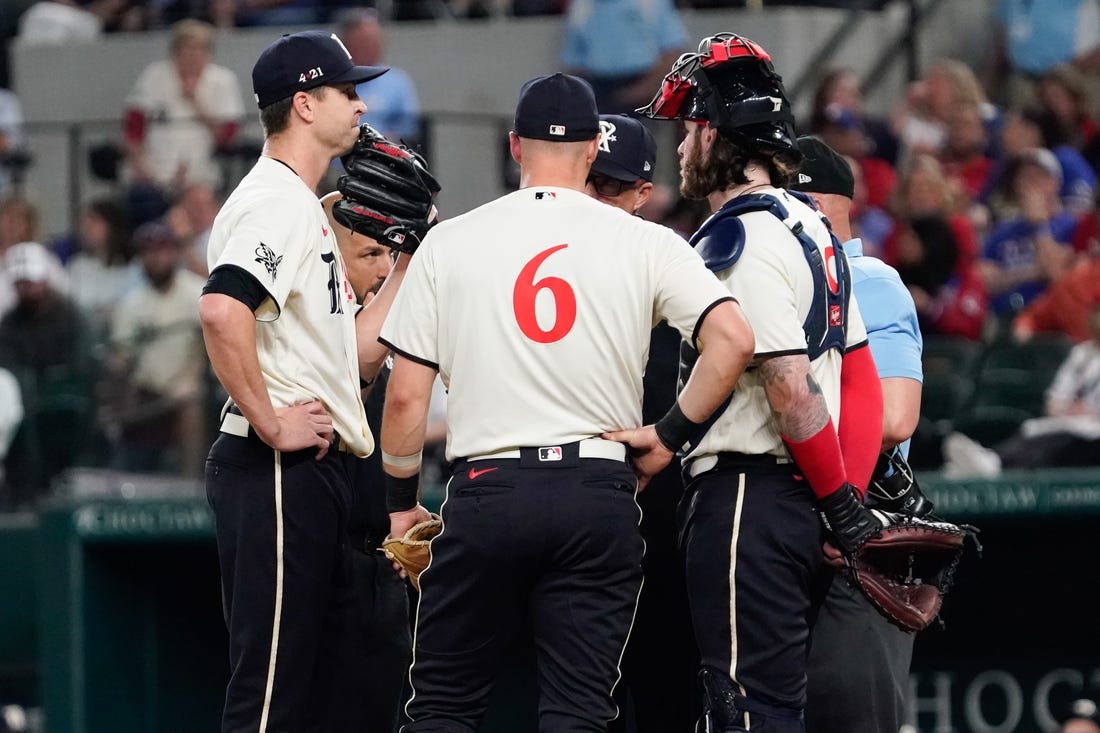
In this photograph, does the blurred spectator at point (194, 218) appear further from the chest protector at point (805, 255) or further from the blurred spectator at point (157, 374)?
the chest protector at point (805, 255)

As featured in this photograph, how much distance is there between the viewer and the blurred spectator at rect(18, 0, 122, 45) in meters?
12.5

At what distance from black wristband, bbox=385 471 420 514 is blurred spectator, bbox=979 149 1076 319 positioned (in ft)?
18.0

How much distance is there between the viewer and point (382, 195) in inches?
193

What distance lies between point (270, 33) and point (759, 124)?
7824 mm

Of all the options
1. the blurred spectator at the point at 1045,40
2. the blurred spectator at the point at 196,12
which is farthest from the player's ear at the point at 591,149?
the blurred spectator at the point at 196,12

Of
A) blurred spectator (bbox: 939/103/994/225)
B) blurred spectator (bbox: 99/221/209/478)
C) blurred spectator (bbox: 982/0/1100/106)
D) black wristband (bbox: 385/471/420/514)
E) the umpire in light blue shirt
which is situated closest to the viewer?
black wristband (bbox: 385/471/420/514)

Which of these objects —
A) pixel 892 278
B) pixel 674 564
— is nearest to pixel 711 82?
pixel 892 278

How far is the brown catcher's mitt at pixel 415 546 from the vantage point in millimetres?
4652

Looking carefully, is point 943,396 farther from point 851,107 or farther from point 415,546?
point 415,546

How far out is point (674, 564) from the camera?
4.95m

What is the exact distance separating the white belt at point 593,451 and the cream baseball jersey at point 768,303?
23 cm

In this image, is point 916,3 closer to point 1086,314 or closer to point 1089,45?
point 1089,45

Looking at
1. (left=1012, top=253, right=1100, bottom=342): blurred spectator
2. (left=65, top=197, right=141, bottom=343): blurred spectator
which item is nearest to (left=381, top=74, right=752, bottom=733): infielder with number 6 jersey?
(left=1012, top=253, right=1100, bottom=342): blurred spectator

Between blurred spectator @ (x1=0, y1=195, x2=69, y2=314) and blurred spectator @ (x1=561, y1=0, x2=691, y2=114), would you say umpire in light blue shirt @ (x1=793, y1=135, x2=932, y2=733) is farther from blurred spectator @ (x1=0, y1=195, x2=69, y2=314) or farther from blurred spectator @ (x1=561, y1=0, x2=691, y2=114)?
blurred spectator @ (x1=0, y1=195, x2=69, y2=314)
